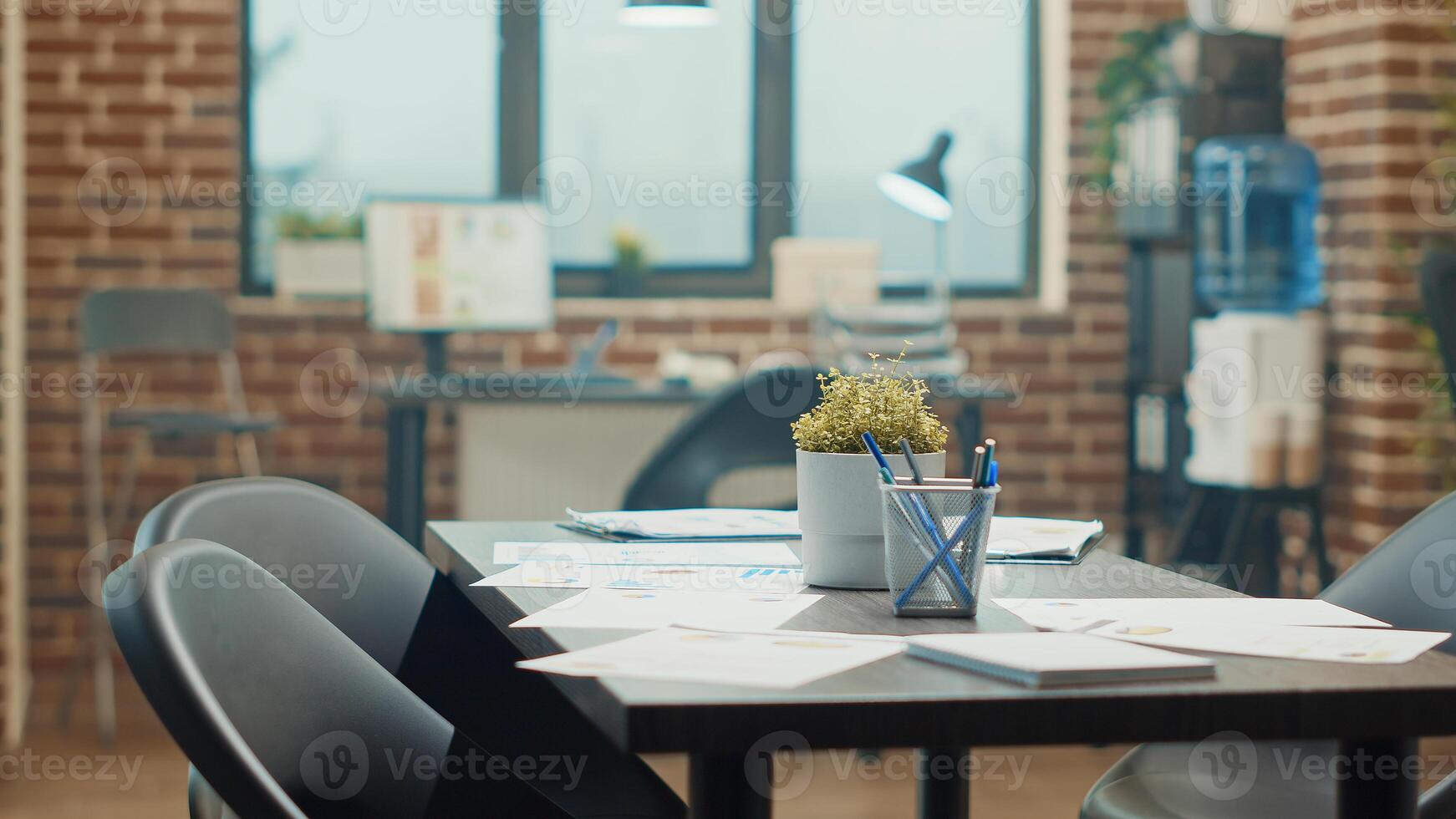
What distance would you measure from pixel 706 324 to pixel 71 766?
2.08 metres

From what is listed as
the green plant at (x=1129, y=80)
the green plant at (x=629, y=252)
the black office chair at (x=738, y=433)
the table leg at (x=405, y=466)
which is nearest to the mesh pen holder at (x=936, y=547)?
the black office chair at (x=738, y=433)

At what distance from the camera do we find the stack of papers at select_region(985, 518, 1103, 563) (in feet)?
5.06

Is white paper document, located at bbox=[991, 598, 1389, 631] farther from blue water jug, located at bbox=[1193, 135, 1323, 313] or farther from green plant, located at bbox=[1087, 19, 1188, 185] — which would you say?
green plant, located at bbox=[1087, 19, 1188, 185]

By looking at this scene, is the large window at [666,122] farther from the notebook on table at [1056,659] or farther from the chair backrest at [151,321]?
the notebook on table at [1056,659]

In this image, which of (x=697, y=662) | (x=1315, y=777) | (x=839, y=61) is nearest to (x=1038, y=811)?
(x=1315, y=777)

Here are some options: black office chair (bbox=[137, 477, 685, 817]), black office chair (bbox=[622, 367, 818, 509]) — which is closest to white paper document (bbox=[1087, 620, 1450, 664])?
black office chair (bbox=[137, 477, 685, 817])

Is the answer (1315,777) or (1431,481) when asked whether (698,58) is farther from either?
(1315,777)

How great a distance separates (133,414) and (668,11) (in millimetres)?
1839

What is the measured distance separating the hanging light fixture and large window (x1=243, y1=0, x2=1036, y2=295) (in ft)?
3.94

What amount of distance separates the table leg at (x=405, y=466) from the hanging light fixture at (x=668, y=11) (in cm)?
109

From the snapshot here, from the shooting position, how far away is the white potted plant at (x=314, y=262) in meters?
4.31

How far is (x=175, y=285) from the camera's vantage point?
4281 millimetres

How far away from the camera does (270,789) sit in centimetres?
97

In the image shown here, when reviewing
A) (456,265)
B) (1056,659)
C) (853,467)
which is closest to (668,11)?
(456,265)
